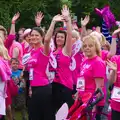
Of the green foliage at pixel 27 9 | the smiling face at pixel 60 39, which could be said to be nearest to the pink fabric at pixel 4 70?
the smiling face at pixel 60 39

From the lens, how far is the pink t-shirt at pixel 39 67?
271 inches

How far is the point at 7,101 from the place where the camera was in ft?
26.2

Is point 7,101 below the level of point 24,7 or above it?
below

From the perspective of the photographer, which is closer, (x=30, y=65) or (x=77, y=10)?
(x=30, y=65)

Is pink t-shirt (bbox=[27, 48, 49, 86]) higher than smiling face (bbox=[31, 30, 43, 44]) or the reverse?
the reverse

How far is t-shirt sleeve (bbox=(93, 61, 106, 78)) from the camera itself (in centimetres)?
625

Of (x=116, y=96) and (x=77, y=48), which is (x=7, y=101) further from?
(x=116, y=96)

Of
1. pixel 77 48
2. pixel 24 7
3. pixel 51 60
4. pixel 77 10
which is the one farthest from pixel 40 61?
pixel 77 10

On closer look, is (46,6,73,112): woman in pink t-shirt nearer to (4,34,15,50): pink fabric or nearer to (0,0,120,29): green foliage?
(4,34,15,50): pink fabric

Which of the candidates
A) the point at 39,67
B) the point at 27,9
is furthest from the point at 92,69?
the point at 27,9

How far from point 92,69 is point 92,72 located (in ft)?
0.14

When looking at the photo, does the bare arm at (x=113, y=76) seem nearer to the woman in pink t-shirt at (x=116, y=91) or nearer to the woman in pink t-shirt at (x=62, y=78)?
the woman in pink t-shirt at (x=116, y=91)

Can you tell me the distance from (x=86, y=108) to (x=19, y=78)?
3.25 m

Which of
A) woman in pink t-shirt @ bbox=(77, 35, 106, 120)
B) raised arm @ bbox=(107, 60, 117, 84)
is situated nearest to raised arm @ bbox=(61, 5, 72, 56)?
woman in pink t-shirt @ bbox=(77, 35, 106, 120)
